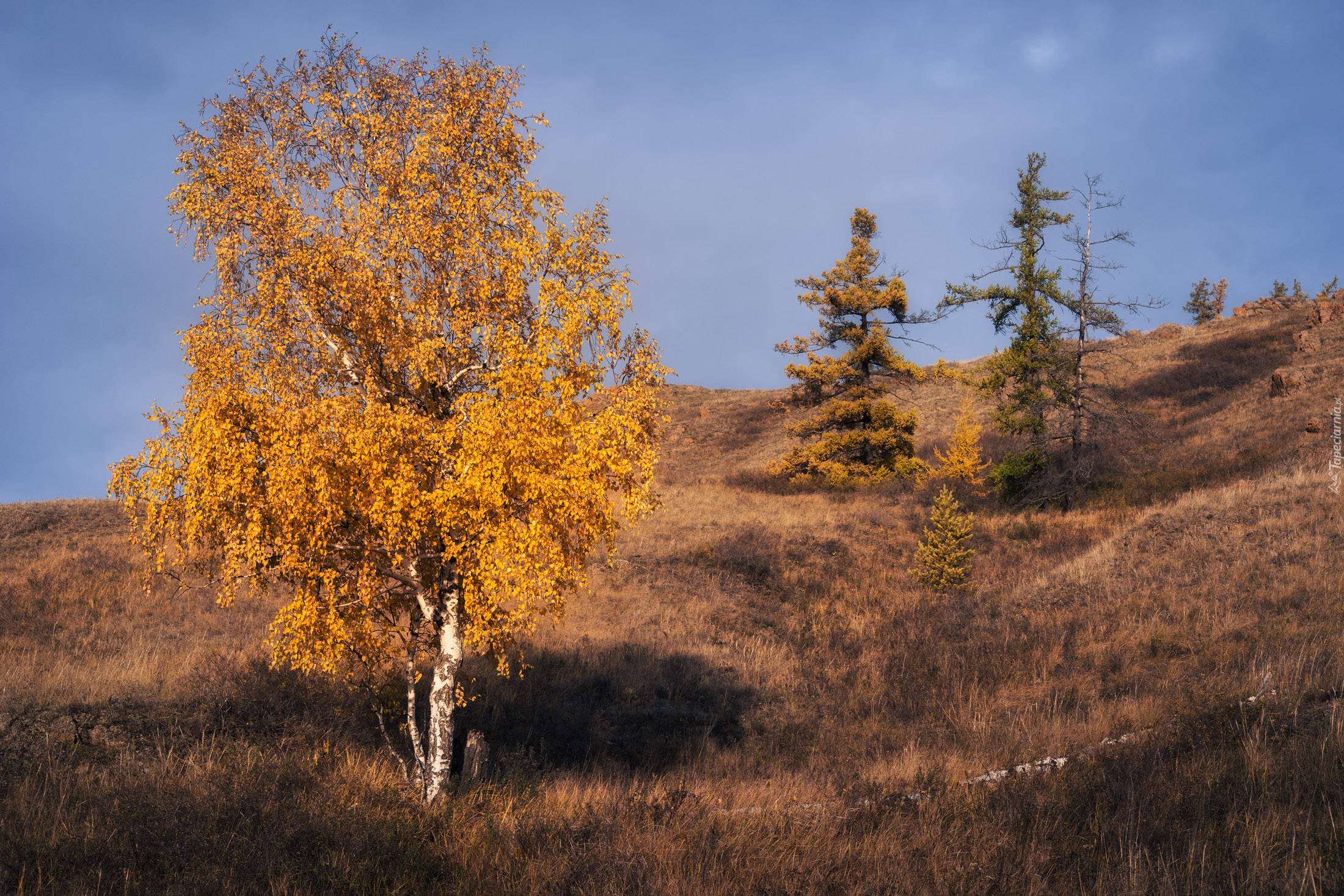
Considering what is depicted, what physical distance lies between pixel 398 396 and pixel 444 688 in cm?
388

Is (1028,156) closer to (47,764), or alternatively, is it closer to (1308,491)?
(1308,491)

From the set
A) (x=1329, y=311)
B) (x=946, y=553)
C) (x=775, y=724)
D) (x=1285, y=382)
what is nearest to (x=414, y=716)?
(x=775, y=724)

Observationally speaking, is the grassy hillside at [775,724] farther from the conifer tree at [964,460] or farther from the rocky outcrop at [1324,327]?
the rocky outcrop at [1324,327]

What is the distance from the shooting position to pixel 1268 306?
2670 inches

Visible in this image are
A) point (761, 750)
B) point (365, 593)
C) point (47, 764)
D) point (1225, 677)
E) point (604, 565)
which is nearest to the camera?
point (47, 764)

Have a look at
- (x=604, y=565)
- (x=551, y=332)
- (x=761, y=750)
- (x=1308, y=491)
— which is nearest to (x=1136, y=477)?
(x=1308, y=491)

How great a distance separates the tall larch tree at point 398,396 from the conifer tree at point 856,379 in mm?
27356

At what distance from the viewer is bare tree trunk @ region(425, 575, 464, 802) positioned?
28.9 feet

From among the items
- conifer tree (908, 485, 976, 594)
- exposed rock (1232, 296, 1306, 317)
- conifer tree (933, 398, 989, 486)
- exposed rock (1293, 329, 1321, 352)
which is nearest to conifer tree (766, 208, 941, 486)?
conifer tree (933, 398, 989, 486)

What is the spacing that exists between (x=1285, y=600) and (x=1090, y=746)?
7625 millimetres

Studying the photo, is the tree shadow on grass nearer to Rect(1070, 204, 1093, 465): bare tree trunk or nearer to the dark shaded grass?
the dark shaded grass

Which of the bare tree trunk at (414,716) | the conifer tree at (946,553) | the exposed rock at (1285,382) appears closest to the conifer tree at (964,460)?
the exposed rock at (1285,382)

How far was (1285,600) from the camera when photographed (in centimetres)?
1299

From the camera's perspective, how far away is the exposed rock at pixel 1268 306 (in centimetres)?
6469
